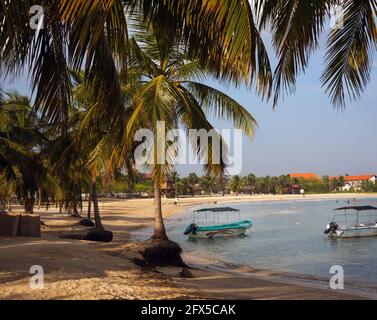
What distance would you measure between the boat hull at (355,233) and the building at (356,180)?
124 m

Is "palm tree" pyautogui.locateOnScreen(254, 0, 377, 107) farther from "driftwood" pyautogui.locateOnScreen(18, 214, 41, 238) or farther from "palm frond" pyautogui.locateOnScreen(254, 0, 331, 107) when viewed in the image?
"driftwood" pyautogui.locateOnScreen(18, 214, 41, 238)

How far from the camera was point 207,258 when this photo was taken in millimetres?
19297

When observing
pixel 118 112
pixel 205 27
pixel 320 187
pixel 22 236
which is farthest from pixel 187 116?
pixel 320 187

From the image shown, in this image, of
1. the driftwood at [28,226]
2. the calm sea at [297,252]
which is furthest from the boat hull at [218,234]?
the driftwood at [28,226]

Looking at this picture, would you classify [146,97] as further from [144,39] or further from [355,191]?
[355,191]

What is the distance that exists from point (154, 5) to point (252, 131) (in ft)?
27.5

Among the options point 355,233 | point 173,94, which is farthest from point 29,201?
point 355,233

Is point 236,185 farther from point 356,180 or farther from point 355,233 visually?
point 355,233

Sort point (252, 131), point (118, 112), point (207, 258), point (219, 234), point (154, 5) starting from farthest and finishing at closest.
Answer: point (219, 234)
point (207, 258)
point (252, 131)
point (118, 112)
point (154, 5)

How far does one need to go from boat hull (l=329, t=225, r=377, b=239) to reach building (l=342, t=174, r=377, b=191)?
405 feet

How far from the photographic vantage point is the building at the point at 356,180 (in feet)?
475

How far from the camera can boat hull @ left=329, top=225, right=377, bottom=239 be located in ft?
85.8

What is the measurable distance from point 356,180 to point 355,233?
142 meters

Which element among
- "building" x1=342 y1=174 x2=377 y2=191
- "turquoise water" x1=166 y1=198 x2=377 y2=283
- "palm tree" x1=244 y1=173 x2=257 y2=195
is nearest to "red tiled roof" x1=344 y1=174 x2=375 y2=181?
"building" x1=342 y1=174 x2=377 y2=191
